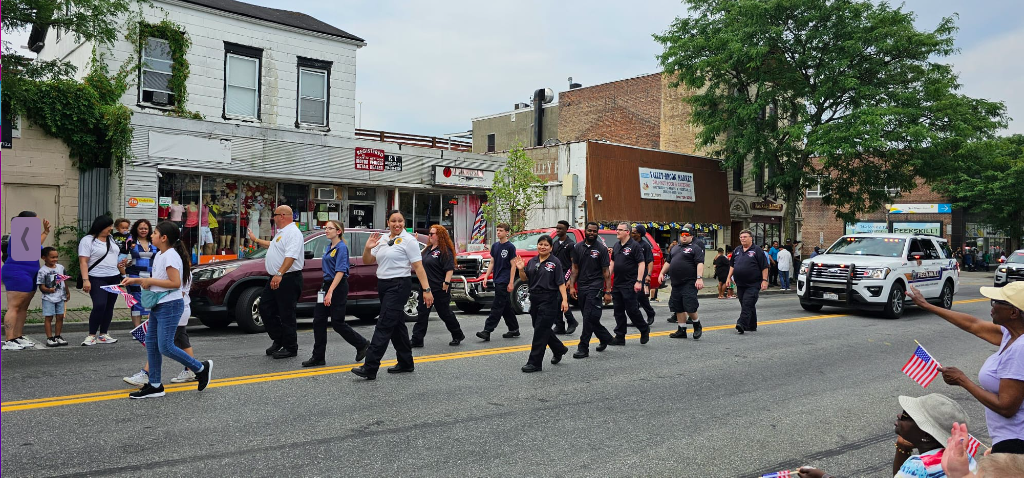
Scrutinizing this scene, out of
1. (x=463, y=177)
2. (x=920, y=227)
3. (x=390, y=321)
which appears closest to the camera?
(x=390, y=321)

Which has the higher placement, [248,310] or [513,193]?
[513,193]

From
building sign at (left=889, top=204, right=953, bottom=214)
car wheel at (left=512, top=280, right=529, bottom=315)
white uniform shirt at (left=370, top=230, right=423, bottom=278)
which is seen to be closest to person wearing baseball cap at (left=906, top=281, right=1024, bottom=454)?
white uniform shirt at (left=370, top=230, right=423, bottom=278)

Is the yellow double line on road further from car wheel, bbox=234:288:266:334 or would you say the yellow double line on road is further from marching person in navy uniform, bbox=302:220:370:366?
car wheel, bbox=234:288:266:334

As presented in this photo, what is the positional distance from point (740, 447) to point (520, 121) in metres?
37.7

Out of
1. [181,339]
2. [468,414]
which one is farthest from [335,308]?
[468,414]

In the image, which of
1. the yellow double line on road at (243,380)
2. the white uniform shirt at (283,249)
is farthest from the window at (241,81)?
the yellow double line on road at (243,380)

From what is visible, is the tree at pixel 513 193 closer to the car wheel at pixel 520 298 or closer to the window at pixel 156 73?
the car wheel at pixel 520 298

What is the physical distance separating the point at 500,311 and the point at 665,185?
65.2 ft

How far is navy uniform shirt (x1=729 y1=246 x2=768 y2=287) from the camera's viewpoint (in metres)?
12.6

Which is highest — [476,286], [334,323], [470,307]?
[334,323]

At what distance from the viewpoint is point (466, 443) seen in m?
5.66

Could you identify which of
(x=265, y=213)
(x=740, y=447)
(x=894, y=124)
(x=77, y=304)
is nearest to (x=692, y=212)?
(x=894, y=124)

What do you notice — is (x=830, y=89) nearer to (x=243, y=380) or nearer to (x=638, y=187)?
(x=638, y=187)

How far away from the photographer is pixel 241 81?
20.2 m
